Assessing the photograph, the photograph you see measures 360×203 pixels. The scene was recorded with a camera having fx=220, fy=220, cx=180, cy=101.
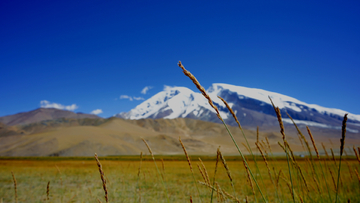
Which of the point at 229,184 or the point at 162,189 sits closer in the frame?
Result: the point at 162,189

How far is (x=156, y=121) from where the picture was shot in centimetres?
18750

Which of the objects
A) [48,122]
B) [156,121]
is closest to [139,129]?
[156,121]

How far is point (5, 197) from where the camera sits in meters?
8.96

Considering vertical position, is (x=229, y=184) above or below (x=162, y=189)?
below

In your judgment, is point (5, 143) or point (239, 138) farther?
point (239, 138)

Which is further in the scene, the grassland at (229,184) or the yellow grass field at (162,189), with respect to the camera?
the yellow grass field at (162,189)

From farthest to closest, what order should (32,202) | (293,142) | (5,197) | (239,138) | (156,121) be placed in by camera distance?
(156,121) → (293,142) → (239,138) → (5,197) → (32,202)

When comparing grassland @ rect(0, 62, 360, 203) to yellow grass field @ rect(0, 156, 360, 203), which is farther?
yellow grass field @ rect(0, 156, 360, 203)

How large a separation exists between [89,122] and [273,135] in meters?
138

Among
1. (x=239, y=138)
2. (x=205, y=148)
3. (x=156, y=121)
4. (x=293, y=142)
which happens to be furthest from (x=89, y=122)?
(x=293, y=142)

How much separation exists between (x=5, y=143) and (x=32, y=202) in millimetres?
138574

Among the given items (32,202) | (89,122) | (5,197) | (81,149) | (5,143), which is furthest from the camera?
(89,122)

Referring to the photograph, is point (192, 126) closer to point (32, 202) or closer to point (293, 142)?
point (293, 142)

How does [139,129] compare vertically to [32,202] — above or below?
above
